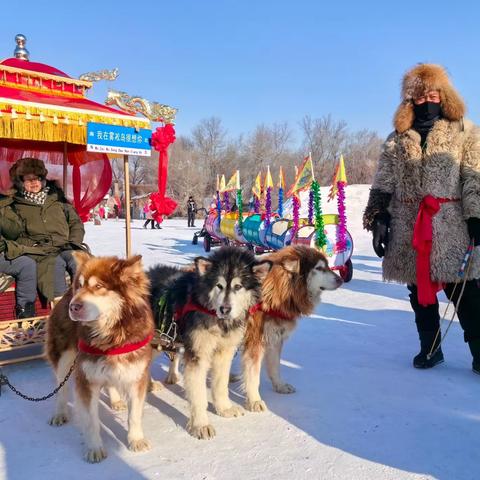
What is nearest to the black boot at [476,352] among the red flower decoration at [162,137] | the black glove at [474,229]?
the black glove at [474,229]

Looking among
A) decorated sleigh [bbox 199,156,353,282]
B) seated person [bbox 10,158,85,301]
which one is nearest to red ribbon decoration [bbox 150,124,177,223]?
seated person [bbox 10,158,85,301]

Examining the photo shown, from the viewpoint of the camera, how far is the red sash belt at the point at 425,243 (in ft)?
12.1

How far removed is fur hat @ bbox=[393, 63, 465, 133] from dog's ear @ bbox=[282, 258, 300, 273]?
166cm

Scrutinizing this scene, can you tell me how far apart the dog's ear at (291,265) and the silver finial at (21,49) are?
437 cm

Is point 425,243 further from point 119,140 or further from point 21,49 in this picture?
point 21,49

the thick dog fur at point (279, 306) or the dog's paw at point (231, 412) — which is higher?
the thick dog fur at point (279, 306)

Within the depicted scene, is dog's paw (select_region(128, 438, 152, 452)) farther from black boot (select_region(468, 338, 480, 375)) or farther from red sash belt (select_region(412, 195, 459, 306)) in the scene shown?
black boot (select_region(468, 338, 480, 375))

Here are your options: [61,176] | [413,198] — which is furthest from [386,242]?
[61,176]

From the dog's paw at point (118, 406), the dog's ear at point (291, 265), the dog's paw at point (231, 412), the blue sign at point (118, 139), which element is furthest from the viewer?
the blue sign at point (118, 139)

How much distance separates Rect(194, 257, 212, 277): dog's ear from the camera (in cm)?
305

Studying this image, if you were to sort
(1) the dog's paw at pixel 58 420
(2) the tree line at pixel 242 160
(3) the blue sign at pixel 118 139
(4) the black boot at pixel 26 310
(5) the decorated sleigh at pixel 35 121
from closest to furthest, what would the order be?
(1) the dog's paw at pixel 58 420 → (5) the decorated sleigh at pixel 35 121 → (4) the black boot at pixel 26 310 → (3) the blue sign at pixel 118 139 → (2) the tree line at pixel 242 160

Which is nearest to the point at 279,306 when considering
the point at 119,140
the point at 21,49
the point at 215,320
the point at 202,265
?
the point at 215,320

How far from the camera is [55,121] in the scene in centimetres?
430

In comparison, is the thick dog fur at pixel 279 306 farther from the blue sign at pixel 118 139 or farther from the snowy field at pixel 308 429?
the blue sign at pixel 118 139
